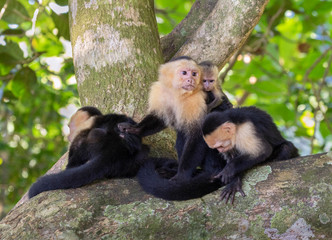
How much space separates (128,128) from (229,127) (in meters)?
0.67

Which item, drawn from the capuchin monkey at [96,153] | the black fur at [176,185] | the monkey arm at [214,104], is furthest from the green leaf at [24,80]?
the black fur at [176,185]

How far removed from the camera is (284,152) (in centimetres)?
245

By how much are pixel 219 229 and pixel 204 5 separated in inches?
101

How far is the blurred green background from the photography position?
4602 millimetres

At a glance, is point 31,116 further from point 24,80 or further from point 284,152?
point 284,152

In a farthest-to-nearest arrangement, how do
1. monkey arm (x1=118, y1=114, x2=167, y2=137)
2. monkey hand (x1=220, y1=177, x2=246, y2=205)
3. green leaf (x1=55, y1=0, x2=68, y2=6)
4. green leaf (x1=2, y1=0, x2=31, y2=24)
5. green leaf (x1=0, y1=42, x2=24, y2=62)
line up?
green leaf (x1=0, y1=42, x2=24, y2=62), green leaf (x1=2, y1=0, x2=31, y2=24), green leaf (x1=55, y1=0, x2=68, y2=6), monkey arm (x1=118, y1=114, x2=167, y2=137), monkey hand (x1=220, y1=177, x2=246, y2=205)

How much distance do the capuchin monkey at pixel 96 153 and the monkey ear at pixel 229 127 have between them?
50cm

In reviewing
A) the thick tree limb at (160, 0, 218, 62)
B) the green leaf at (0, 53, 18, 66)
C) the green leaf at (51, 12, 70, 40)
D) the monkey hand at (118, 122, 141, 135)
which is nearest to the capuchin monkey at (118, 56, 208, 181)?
the monkey hand at (118, 122, 141, 135)

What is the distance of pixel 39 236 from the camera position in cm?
186

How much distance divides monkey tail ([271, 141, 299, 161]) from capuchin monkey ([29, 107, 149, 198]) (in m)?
0.75

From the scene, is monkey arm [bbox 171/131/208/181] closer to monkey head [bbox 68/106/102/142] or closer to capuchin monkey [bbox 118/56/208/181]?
capuchin monkey [bbox 118/56/208/181]

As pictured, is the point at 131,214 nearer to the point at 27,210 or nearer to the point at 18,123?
the point at 27,210

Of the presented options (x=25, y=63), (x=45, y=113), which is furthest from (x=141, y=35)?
(x=45, y=113)

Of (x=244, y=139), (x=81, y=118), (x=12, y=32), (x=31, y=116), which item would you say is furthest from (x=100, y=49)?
(x=31, y=116)
